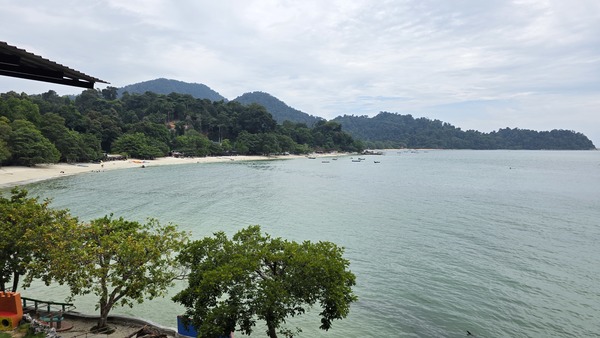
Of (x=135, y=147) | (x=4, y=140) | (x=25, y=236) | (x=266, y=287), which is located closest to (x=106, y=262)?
(x=25, y=236)

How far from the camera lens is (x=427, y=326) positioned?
19.1 metres

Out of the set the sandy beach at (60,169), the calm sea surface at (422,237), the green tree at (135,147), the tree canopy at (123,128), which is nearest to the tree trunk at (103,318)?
the calm sea surface at (422,237)

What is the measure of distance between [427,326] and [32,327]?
1808 centimetres

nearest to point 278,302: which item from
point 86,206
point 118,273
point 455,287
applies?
point 118,273

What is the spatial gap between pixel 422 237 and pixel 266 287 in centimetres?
2846

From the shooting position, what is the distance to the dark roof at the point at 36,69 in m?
7.06

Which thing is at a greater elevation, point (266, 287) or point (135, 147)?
point (266, 287)

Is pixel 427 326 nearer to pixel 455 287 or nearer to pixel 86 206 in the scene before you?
pixel 455 287

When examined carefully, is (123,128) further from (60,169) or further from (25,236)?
(25,236)

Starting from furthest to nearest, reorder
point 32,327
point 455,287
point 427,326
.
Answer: point 455,287 < point 427,326 < point 32,327

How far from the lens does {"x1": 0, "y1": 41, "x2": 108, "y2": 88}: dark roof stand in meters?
7.06

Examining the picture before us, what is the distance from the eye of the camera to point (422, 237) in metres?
36.4

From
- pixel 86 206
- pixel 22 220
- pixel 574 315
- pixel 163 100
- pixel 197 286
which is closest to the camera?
pixel 197 286

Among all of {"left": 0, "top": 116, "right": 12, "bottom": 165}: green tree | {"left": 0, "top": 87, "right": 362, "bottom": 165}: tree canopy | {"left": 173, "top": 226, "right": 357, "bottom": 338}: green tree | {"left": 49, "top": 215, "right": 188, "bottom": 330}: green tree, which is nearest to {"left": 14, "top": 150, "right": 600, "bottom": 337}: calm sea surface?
{"left": 49, "top": 215, "right": 188, "bottom": 330}: green tree
